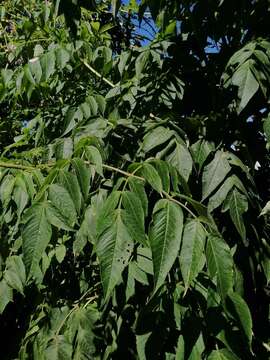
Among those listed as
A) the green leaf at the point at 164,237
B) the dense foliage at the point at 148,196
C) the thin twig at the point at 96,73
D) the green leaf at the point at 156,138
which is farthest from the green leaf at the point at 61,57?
the green leaf at the point at 164,237

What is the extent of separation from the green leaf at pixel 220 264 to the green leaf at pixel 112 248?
194mm

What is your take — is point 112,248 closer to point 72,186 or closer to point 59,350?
point 72,186

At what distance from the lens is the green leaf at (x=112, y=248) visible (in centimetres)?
101

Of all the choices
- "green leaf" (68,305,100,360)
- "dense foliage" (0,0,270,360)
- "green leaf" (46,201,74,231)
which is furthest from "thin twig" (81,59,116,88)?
"green leaf" (46,201,74,231)

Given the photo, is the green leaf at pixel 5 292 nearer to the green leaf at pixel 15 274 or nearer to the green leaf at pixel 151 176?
the green leaf at pixel 15 274

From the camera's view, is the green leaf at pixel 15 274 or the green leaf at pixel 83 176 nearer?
the green leaf at pixel 83 176

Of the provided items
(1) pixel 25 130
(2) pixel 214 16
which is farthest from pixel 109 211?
(1) pixel 25 130

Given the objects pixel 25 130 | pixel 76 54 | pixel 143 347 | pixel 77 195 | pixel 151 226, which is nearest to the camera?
pixel 151 226

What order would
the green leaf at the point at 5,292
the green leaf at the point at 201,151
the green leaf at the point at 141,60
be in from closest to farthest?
the green leaf at the point at 201,151 → the green leaf at the point at 5,292 → the green leaf at the point at 141,60

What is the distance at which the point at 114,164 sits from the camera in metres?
1.86

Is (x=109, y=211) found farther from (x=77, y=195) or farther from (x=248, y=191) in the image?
A: (x=248, y=191)

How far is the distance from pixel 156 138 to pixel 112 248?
672 mm

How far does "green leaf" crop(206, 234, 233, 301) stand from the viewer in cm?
107

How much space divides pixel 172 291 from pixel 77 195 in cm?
44
